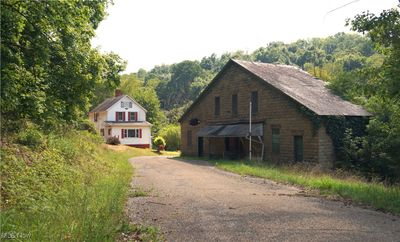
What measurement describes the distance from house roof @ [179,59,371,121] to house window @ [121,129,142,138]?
28626mm

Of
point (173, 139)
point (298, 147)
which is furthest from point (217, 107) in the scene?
point (173, 139)

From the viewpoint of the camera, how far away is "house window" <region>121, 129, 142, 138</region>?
61409 mm

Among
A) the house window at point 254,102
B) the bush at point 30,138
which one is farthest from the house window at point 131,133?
the bush at point 30,138

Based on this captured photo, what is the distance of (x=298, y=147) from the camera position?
2658 centimetres

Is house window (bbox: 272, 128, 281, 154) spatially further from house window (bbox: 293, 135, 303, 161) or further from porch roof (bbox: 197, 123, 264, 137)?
house window (bbox: 293, 135, 303, 161)

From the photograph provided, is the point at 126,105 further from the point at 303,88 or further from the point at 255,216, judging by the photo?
the point at 255,216

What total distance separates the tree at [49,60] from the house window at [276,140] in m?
15.6

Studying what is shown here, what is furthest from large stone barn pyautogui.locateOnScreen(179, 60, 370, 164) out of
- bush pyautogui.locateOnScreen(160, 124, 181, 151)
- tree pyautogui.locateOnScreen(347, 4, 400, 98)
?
bush pyautogui.locateOnScreen(160, 124, 181, 151)

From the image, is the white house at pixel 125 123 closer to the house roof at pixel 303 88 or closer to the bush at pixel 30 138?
the house roof at pixel 303 88

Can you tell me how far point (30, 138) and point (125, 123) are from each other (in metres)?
48.5

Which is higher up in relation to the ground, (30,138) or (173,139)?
(30,138)

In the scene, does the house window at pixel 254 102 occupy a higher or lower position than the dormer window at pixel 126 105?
lower

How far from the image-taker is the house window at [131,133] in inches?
2418

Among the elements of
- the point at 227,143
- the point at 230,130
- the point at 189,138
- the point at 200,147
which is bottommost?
the point at 200,147
